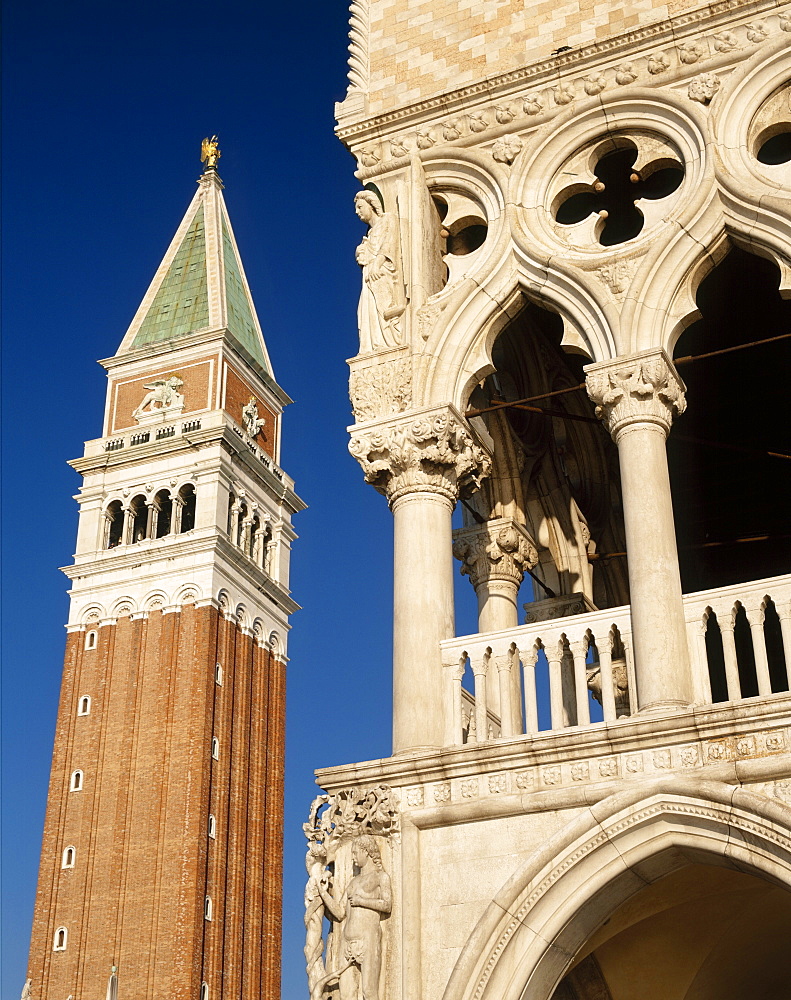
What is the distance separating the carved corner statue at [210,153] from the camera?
65.4 metres

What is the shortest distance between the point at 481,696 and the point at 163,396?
4918 cm

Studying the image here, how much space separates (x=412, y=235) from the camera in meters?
12.2

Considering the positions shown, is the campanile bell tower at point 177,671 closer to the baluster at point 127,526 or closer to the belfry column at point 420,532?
the baluster at point 127,526

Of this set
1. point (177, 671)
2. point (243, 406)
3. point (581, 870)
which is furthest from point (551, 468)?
point (243, 406)

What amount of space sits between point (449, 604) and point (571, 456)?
4.90 metres

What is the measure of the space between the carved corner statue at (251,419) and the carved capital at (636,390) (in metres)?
48.4

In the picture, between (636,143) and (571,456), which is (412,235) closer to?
(636,143)

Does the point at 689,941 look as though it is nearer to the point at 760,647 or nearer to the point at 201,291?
the point at 760,647

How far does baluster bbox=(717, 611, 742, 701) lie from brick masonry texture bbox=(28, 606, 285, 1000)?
3841 centimetres

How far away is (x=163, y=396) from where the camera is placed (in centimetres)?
5828

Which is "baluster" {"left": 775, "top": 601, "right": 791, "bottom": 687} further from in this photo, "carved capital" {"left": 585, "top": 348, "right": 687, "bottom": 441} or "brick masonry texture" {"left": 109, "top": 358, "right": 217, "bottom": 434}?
"brick masonry texture" {"left": 109, "top": 358, "right": 217, "bottom": 434}

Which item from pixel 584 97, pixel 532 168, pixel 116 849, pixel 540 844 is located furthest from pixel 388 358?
pixel 116 849

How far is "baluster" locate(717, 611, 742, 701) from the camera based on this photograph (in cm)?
949

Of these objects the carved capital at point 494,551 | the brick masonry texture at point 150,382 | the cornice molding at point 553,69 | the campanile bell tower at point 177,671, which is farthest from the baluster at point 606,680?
the brick masonry texture at point 150,382
